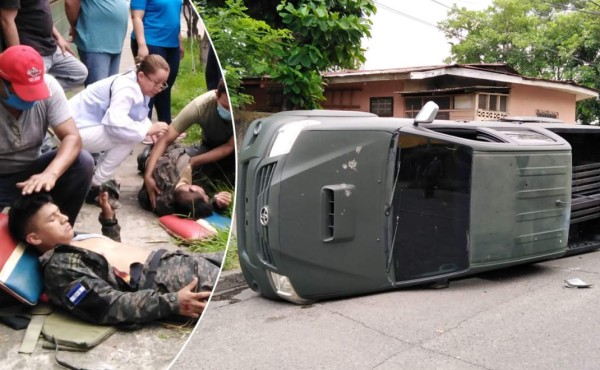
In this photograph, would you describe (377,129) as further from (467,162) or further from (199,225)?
(199,225)

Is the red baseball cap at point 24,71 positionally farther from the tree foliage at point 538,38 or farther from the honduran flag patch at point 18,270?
the tree foliage at point 538,38

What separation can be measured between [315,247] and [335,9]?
12.2ft

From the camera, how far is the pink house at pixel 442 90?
11742mm

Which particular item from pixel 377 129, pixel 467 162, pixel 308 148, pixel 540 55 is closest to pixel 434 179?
pixel 467 162

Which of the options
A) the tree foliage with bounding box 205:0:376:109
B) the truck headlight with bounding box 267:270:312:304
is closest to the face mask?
the truck headlight with bounding box 267:270:312:304

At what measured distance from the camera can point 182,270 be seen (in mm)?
1163

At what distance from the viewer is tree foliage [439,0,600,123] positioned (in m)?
18.8

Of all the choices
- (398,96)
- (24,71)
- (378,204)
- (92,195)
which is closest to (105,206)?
(92,195)

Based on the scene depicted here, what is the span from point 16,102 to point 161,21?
0.31m

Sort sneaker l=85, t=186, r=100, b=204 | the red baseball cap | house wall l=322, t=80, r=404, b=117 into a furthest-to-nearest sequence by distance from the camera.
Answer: house wall l=322, t=80, r=404, b=117 → sneaker l=85, t=186, r=100, b=204 → the red baseball cap

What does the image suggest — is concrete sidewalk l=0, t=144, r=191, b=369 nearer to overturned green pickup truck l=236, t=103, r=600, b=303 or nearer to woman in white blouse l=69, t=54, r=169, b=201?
woman in white blouse l=69, t=54, r=169, b=201

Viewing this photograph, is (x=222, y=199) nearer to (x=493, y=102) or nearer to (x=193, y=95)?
(x=193, y=95)

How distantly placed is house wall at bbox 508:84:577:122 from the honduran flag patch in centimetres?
1289

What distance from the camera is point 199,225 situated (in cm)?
120
